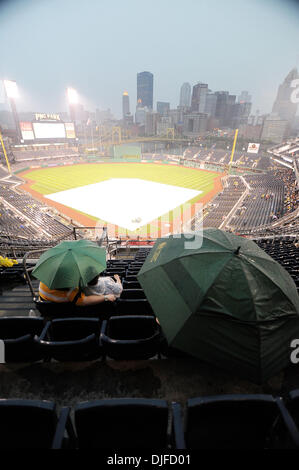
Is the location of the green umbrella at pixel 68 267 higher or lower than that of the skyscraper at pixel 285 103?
lower

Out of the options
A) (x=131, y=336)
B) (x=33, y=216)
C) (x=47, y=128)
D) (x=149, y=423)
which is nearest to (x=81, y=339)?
(x=131, y=336)

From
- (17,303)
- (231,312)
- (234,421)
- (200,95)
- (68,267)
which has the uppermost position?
(200,95)

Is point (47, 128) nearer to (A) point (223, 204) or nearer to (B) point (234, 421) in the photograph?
(A) point (223, 204)

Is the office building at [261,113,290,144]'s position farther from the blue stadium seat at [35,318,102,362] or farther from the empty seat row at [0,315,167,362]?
the blue stadium seat at [35,318,102,362]

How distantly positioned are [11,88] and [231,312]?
242 ft

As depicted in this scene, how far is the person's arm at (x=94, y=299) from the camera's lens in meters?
3.40

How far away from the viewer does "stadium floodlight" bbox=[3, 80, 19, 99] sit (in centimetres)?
5206

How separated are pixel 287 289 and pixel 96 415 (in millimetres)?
2304

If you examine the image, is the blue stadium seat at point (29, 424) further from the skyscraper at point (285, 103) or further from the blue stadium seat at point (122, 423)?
the skyscraper at point (285, 103)

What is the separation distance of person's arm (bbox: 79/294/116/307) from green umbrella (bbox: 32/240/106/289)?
26 cm

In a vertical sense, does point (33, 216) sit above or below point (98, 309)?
below

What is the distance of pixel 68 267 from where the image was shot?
3.32m

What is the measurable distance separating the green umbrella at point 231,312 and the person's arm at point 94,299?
115 cm

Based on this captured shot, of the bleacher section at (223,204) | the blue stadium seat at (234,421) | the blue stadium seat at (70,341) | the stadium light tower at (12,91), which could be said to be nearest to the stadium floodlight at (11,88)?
the stadium light tower at (12,91)
